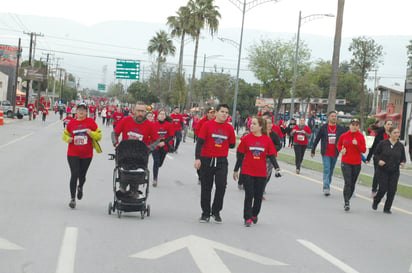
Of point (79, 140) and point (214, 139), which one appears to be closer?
point (214, 139)

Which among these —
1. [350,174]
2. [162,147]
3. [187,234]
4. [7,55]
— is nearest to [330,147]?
[350,174]

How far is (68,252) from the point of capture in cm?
731

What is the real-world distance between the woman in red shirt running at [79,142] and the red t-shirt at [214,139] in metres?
1.84

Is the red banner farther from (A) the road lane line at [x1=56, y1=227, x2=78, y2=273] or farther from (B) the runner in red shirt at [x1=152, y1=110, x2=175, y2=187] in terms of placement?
(A) the road lane line at [x1=56, y1=227, x2=78, y2=273]

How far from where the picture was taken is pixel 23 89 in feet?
456

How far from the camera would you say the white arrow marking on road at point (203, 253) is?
7.07 m

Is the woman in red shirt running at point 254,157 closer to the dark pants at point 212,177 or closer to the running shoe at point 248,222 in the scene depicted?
the running shoe at point 248,222

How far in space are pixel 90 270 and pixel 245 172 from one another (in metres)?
4.01

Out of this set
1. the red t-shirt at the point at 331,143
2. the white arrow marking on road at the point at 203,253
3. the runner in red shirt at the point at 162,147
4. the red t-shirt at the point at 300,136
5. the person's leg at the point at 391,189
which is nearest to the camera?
the white arrow marking on road at the point at 203,253

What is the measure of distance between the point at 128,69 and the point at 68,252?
58237 mm

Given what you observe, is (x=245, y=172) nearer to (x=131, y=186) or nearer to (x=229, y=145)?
(x=229, y=145)

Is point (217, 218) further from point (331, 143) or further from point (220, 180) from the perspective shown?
point (331, 143)

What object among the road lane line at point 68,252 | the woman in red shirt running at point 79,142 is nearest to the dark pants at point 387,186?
the woman in red shirt running at point 79,142

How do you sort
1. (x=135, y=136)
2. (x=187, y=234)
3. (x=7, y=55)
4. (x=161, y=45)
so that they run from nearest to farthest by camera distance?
(x=187, y=234), (x=135, y=136), (x=161, y=45), (x=7, y=55)
